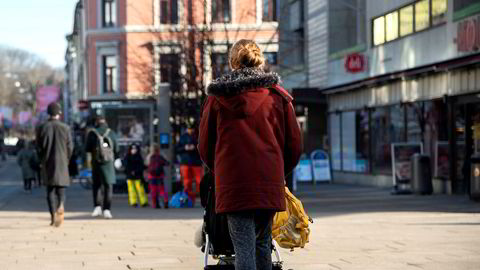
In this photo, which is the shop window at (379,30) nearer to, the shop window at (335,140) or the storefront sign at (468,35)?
the shop window at (335,140)

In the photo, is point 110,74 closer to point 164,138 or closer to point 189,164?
point 164,138

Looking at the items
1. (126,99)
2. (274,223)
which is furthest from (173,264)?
(126,99)

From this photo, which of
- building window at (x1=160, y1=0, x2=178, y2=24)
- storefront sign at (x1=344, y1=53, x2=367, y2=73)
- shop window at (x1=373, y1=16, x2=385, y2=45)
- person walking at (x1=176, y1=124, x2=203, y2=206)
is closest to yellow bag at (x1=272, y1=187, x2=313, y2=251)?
person walking at (x1=176, y1=124, x2=203, y2=206)

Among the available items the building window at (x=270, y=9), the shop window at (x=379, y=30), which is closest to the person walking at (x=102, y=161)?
the shop window at (x=379, y=30)

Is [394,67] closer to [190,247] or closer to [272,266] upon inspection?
[190,247]

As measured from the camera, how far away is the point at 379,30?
32.9 meters

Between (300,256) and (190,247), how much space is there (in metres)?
1.59

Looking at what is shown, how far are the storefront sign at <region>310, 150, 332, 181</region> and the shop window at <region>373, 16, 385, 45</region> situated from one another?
15.9 ft

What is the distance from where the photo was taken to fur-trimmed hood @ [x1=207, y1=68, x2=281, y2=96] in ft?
23.0

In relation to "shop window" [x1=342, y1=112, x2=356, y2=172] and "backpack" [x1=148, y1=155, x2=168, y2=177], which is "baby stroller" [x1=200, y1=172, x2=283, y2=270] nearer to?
"backpack" [x1=148, y1=155, x2=168, y2=177]

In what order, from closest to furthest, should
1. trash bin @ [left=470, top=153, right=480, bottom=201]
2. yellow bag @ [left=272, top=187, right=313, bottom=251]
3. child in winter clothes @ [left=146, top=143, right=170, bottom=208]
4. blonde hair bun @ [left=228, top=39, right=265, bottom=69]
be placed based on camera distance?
1. blonde hair bun @ [left=228, top=39, right=265, bottom=69]
2. yellow bag @ [left=272, top=187, right=313, bottom=251]
3. trash bin @ [left=470, top=153, right=480, bottom=201]
4. child in winter clothes @ [left=146, top=143, right=170, bottom=208]

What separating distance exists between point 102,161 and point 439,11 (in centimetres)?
1225

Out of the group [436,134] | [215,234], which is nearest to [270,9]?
[436,134]

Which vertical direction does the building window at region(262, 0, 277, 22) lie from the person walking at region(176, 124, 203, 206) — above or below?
above
